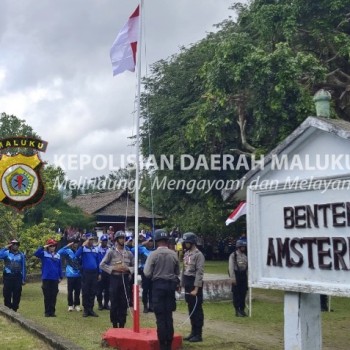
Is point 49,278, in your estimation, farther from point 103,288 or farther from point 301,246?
point 301,246

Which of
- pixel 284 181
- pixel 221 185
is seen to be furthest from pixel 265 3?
pixel 284 181

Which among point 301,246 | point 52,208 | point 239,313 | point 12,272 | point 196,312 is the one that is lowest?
point 239,313

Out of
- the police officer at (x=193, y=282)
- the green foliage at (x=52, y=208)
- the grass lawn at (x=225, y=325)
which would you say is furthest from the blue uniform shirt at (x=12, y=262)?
the green foliage at (x=52, y=208)

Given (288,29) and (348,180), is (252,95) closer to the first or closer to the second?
(288,29)

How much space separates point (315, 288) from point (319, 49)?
13.3 meters

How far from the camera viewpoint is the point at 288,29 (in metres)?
16.3

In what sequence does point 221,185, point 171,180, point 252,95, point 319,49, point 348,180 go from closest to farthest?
point 348,180 < point 252,95 < point 319,49 < point 221,185 < point 171,180

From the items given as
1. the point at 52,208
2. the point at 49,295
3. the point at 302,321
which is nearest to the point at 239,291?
the point at 49,295

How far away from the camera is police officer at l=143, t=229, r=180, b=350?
26.5 feet

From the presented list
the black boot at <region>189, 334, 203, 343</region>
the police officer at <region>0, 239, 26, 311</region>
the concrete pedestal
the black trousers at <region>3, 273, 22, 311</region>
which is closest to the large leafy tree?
the police officer at <region>0, 239, 26, 311</region>

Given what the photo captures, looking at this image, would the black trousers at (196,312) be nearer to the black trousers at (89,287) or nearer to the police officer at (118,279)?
the police officer at (118,279)

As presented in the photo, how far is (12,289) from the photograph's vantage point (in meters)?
12.9

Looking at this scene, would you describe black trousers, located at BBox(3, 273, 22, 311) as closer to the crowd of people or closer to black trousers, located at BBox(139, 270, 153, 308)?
the crowd of people

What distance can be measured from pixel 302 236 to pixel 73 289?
27.6ft
